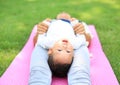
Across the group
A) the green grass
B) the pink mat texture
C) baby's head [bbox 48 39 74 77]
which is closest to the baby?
baby's head [bbox 48 39 74 77]

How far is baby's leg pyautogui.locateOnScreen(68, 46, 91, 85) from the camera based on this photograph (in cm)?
254

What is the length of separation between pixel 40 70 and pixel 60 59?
21cm

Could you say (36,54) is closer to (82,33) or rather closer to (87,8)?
(82,33)

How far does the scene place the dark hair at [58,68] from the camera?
2.62 m

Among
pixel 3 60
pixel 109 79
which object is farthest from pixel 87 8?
pixel 109 79

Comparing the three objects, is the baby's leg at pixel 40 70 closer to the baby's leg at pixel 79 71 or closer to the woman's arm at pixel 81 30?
the baby's leg at pixel 79 71

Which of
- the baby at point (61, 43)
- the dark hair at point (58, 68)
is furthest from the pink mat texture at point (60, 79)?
the baby at point (61, 43)

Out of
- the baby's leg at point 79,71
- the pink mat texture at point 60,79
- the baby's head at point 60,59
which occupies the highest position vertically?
the baby's head at point 60,59

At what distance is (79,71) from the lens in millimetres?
2633

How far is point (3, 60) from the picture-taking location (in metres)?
3.46

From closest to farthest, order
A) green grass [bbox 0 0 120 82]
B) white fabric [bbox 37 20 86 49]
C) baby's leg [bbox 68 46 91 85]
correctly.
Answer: baby's leg [bbox 68 46 91 85]
white fabric [bbox 37 20 86 49]
green grass [bbox 0 0 120 82]

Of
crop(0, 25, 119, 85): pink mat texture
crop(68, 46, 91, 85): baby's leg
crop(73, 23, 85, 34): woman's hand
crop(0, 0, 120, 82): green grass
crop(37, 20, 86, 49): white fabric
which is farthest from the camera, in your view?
crop(0, 0, 120, 82): green grass

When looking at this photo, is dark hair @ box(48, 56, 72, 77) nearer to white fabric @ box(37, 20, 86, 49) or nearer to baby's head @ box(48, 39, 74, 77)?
baby's head @ box(48, 39, 74, 77)

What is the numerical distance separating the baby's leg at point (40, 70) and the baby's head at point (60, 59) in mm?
67
